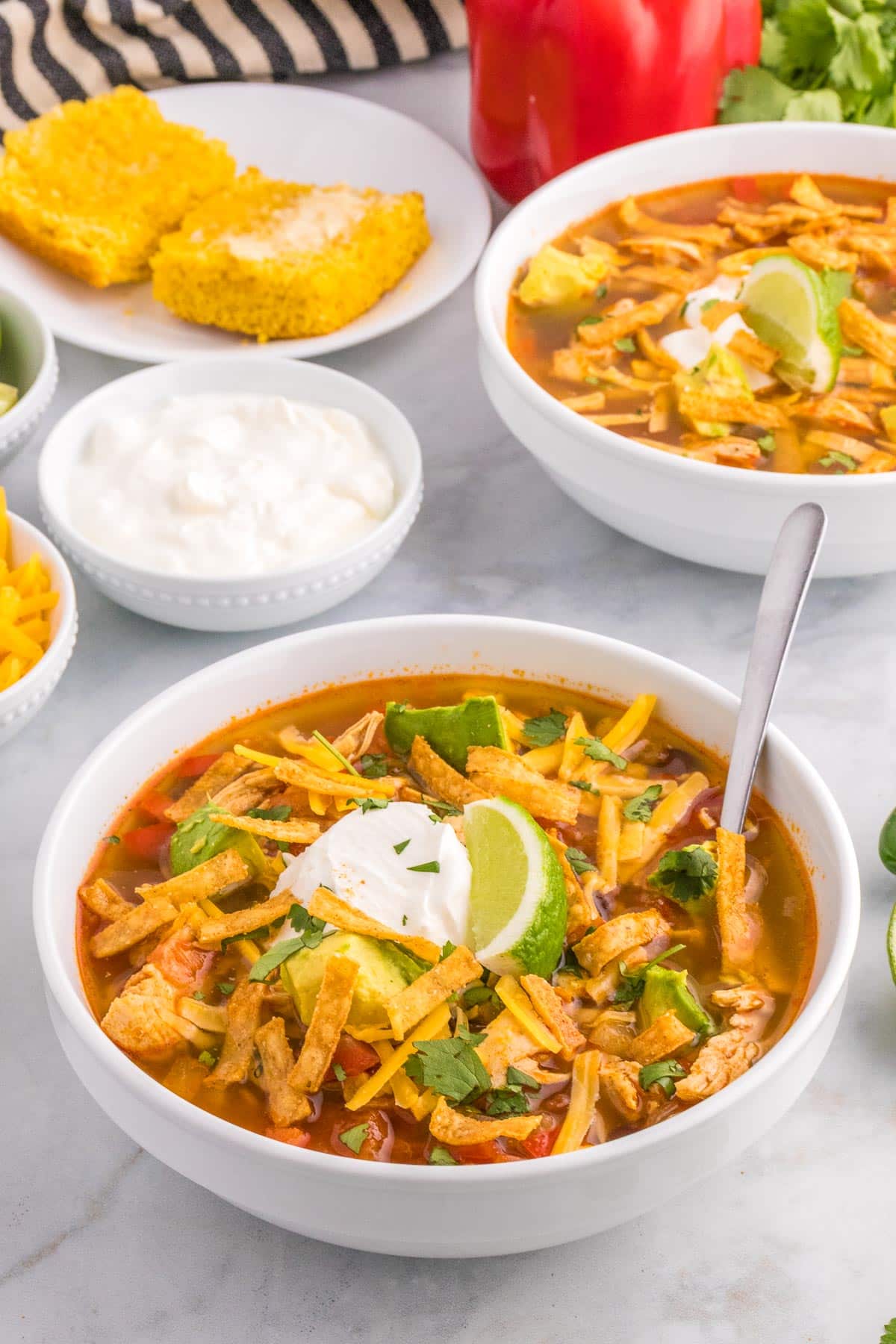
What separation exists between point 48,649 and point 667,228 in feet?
5.03

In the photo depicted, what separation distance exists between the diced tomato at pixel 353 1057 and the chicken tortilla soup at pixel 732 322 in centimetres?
115

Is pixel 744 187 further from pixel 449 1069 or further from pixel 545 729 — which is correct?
pixel 449 1069

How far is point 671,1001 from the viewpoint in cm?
156

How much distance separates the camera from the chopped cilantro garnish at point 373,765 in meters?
1.88

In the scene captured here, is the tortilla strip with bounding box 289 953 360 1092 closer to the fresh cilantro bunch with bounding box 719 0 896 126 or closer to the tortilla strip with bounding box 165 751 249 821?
the tortilla strip with bounding box 165 751 249 821

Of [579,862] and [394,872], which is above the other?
[394,872]

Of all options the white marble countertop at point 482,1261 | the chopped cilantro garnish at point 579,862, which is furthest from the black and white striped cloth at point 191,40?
the chopped cilantro garnish at point 579,862

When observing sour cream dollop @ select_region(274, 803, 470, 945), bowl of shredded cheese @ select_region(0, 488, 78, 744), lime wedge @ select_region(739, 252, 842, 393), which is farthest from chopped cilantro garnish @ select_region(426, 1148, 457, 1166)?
lime wedge @ select_region(739, 252, 842, 393)

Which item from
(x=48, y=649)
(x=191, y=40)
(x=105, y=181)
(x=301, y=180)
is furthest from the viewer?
(x=191, y=40)

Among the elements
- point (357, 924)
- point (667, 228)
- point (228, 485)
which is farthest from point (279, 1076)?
point (667, 228)

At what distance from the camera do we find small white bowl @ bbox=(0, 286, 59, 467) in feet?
8.44

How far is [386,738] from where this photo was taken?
6.31 ft

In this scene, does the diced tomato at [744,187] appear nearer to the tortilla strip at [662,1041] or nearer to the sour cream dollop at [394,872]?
the sour cream dollop at [394,872]

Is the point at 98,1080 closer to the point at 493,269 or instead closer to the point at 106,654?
the point at 106,654
